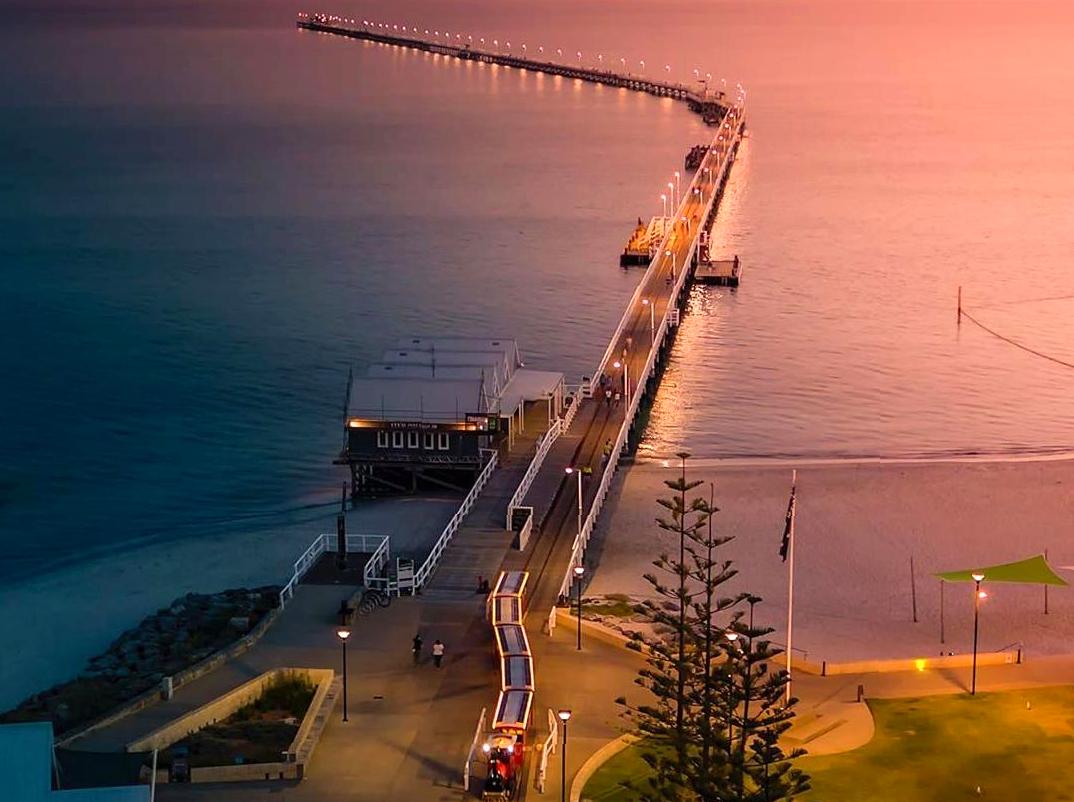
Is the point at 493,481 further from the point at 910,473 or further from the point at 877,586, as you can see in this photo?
the point at 910,473

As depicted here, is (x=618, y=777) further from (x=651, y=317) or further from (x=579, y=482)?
(x=651, y=317)

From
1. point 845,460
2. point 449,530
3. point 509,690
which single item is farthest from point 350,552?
point 845,460

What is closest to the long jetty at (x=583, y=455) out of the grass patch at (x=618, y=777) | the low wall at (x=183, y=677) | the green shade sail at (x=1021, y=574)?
the grass patch at (x=618, y=777)

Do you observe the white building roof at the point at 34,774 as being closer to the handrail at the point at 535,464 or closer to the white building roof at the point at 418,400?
the handrail at the point at 535,464

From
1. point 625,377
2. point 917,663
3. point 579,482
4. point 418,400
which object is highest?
point 625,377

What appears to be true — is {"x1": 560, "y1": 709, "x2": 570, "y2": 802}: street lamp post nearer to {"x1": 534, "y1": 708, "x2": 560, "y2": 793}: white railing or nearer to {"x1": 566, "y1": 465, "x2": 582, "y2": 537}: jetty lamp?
{"x1": 534, "y1": 708, "x2": 560, "y2": 793}: white railing

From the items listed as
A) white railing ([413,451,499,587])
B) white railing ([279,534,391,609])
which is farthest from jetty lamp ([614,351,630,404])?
white railing ([279,534,391,609])
